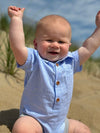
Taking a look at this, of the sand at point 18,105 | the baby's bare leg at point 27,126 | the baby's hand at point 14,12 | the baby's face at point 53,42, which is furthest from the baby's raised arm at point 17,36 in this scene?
the sand at point 18,105

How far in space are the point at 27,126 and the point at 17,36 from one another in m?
0.66

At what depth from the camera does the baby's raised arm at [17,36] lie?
4.68 ft

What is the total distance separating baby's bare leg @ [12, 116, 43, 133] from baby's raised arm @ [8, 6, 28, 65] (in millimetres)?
445

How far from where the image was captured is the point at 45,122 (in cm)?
162

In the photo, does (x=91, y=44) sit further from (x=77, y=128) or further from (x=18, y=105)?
(x=18, y=105)

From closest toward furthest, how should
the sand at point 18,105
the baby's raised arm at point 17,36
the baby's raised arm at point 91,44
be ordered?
1. the baby's raised arm at point 17,36
2. the baby's raised arm at point 91,44
3. the sand at point 18,105

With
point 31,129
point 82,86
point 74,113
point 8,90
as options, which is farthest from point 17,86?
point 82,86

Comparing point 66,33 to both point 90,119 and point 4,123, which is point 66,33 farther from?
point 90,119

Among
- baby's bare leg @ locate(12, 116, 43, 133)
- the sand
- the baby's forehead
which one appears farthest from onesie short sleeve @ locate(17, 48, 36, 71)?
the sand

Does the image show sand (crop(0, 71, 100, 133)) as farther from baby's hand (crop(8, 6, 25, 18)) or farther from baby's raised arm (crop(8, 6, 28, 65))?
baby's hand (crop(8, 6, 25, 18))

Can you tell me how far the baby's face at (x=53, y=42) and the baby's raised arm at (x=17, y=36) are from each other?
0.16 meters

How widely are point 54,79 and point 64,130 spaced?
461 millimetres

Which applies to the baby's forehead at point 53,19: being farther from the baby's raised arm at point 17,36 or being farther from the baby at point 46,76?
the baby's raised arm at point 17,36

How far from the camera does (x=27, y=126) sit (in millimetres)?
1483
